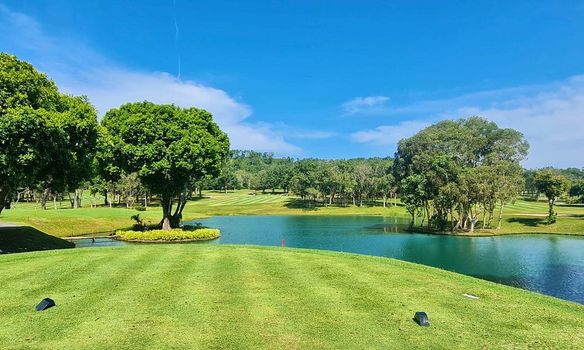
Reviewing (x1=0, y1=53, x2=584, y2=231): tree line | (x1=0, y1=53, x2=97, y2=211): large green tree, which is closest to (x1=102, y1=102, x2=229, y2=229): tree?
(x1=0, y1=53, x2=584, y2=231): tree line

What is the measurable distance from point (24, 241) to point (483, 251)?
1714 inches

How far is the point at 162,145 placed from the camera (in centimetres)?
4278

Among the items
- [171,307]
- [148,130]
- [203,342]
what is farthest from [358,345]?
[148,130]

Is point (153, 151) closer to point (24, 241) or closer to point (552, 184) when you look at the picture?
point (24, 241)

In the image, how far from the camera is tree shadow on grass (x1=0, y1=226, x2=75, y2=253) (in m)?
30.2

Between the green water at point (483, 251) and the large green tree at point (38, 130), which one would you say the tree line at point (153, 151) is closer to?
the large green tree at point (38, 130)

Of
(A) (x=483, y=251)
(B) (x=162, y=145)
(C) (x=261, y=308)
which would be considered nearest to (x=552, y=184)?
(A) (x=483, y=251)

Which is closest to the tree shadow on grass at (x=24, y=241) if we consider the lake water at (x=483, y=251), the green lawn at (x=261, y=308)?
the green lawn at (x=261, y=308)

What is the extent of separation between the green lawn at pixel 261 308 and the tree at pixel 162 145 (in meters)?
25.0

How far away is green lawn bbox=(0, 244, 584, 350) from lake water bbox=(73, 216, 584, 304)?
49.8ft

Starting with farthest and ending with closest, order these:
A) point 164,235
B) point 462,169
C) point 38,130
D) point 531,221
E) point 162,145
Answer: point 531,221
point 462,169
point 164,235
point 162,145
point 38,130

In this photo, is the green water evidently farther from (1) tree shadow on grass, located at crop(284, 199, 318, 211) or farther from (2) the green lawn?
(1) tree shadow on grass, located at crop(284, 199, 318, 211)

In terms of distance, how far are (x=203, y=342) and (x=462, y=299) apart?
8824 millimetres

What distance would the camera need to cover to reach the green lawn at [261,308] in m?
9.80
